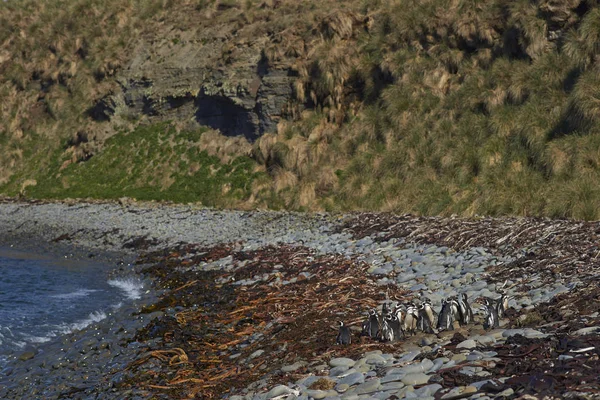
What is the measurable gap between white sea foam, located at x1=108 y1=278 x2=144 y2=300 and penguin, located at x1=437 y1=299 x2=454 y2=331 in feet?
27.8

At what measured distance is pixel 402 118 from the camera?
25297 millimetres

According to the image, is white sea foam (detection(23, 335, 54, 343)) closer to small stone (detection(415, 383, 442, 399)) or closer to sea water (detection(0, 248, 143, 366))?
sea water (detection(0, 248, 143, 366))

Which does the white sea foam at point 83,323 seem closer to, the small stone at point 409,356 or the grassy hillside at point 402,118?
the small stone at point 409,356

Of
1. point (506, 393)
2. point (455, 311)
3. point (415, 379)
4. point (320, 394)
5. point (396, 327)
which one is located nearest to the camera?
point (506, 393)

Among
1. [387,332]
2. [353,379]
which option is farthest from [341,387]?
[387,332]

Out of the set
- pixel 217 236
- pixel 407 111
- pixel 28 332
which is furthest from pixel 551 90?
pixel 28 332

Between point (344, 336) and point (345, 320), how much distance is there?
1.11 meters

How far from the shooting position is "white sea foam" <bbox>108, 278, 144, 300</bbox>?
14.9 m

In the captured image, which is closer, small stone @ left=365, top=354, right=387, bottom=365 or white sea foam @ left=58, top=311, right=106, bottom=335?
small stone @ left=365, top=354, right=387, bottom=365

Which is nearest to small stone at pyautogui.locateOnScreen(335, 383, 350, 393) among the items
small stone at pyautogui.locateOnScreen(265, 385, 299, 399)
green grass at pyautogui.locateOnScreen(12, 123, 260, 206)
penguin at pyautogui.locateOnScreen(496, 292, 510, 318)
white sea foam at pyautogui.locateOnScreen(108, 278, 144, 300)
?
small stone at pyautogui.locateOnScreen(265, 385, 299, 399)

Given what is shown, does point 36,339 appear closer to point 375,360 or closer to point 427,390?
point 375,360

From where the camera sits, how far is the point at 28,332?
12000 millimetres

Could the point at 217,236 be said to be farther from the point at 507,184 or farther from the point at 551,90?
the point at 551,90

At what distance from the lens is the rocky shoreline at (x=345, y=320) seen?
6.21 meters
